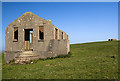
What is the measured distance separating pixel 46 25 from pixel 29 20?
2932mm

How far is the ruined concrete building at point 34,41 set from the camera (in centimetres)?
1741

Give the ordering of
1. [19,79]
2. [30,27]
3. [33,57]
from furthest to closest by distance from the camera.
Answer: [30,27] < [33,57] < [19,79]

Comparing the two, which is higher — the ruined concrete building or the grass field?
the ruined concrete building

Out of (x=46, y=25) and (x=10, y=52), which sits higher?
(x=46, y=25)

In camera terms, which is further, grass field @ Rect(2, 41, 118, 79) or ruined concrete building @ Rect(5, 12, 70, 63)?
ruined concrete building @ Rect(5, 12, 70, 63)

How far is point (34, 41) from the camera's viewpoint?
58.6 ft

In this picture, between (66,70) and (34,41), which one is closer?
(66,70)

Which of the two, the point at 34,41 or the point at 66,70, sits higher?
the point at 34,41

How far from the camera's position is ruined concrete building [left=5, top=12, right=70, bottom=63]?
17.4m

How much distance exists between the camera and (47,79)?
762 cm

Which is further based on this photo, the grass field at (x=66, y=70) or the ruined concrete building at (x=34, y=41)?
the ruined concrete building at (x=34, y=41)

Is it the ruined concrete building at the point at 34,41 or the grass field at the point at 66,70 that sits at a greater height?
the ruined concrete building at the point at 34,41

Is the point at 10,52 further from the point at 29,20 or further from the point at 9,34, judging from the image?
the point at 29,20

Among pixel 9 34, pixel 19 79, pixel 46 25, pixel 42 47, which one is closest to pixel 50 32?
pixel 46 25
